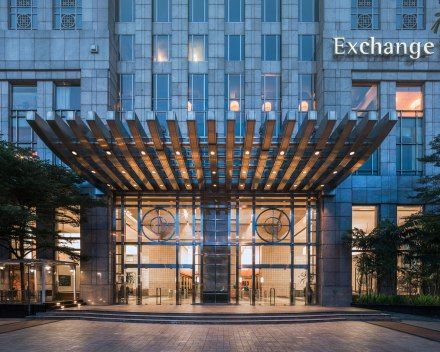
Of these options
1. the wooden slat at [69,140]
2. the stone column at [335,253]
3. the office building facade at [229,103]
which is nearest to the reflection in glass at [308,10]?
the office building facade at [229,103]

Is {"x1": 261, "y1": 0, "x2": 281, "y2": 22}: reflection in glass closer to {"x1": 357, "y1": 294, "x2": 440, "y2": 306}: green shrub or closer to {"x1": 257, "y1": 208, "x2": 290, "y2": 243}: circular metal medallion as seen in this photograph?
{"x1": 257, "y1": 208, "x2": 290, "y2": 243}: circular metal medallion

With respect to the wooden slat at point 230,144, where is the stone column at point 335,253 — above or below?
below

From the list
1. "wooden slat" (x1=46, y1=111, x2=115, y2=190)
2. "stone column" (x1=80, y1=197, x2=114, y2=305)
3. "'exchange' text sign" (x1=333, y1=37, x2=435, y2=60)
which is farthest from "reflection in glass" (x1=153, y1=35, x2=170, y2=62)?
"'exchange' text sign" (x1=333, y1=37, x2=435, y2=60)

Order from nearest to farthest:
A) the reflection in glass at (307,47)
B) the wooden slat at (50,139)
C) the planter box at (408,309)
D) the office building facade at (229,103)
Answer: the wooden slat at (50,139) < the planter box at (408,309) < the office building facade at (229,103) < the reflection in glass at (307,47)

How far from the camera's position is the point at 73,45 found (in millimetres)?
30656

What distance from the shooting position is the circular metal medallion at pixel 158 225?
3120cm

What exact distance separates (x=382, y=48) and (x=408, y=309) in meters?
13.9

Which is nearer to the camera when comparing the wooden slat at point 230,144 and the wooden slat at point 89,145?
the wooden slat at point 89,145

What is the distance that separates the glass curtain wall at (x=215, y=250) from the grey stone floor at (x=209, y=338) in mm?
8454

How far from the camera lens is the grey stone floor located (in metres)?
16.2

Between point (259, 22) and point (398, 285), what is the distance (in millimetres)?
16453

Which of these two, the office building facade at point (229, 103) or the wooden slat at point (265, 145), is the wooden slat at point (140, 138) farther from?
the wooden slat at point (265, 145)

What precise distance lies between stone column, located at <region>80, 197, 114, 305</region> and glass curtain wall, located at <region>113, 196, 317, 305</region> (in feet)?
3.44

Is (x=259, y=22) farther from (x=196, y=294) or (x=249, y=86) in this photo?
(x=196, y=294)
